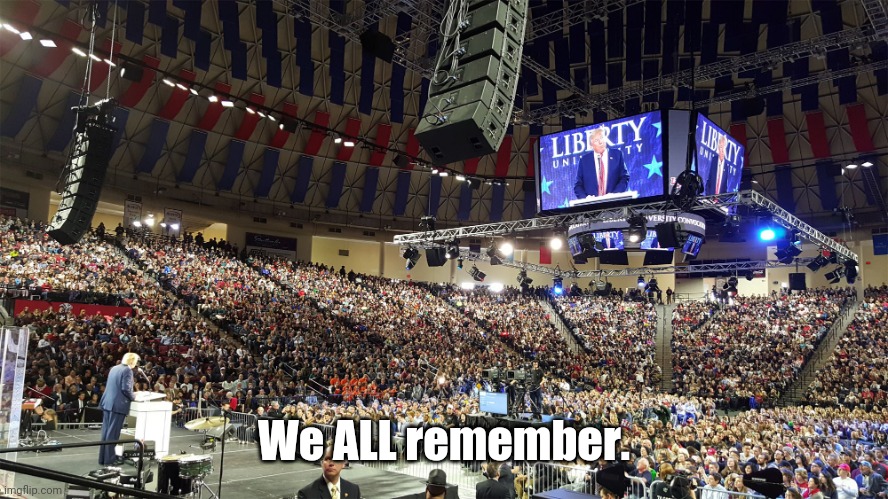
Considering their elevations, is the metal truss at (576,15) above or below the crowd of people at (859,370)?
above

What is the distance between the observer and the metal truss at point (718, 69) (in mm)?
15178

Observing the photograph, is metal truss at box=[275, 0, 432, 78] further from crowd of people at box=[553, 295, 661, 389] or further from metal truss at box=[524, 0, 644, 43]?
crowd of people at box=[553, 295, 661, 389]

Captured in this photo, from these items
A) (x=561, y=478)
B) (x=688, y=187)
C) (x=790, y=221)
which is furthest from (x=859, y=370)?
(x=561, y=478)

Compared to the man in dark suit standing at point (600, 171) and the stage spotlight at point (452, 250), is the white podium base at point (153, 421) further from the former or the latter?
the stage spotlight at point (452, 250)

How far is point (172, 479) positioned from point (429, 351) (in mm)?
18250

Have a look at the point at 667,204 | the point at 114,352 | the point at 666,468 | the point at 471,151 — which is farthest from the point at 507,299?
the point at 471,151

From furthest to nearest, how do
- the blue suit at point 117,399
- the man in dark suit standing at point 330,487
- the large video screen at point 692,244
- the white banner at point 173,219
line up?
the white banner at point 173,219 < the large video screen at point 692,244 < the blue suit at point 117,399 < the man in dark suit standing at point 330,487

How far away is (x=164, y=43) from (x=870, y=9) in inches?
758

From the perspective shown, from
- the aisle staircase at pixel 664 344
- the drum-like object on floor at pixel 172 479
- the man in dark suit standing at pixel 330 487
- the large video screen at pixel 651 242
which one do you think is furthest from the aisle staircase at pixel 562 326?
the man in dark suit standing at pixel 330 487

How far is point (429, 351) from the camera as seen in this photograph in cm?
2422

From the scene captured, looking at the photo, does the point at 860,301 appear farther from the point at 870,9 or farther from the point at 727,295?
the point at 870,9

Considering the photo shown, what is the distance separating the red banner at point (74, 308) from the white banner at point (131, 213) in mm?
9518

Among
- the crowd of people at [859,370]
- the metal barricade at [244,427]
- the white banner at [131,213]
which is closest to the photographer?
the metal barricade at [244,427]

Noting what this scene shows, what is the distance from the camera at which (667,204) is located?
49.3 feet
